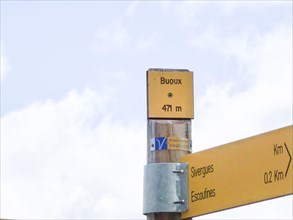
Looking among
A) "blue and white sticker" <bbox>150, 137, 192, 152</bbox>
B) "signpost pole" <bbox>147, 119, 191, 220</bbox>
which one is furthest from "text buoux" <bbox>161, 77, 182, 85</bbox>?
"blue and white sticker" <bbox>150, 137, 192, 152</bbox>

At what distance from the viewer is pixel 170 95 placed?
20.4ft

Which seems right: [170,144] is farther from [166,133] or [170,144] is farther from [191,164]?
A: [191,164]

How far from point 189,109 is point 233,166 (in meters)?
0.79

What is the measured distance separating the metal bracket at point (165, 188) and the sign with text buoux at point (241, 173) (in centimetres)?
5

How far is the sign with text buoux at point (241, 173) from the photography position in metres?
5.22

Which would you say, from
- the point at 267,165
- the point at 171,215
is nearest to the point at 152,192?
the point at 171,215

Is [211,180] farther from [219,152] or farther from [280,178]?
[280,178]

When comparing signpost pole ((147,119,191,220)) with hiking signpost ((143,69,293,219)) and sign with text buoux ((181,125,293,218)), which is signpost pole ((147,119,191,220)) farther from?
sign with text buoux ((181,125,293,218))

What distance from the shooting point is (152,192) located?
235 inches

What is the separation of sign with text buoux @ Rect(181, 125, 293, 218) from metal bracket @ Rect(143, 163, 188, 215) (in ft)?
0.17

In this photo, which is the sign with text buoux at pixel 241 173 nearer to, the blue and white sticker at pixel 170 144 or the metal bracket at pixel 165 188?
the metal bracket at pixel 165 188

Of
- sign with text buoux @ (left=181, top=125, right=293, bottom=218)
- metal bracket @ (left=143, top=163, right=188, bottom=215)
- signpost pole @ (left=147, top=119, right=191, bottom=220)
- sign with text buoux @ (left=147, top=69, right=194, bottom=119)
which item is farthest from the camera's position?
sign with text buoux @ (left=147, top=69, right=194, bottom=119)

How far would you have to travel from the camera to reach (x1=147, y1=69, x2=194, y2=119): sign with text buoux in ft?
20.4

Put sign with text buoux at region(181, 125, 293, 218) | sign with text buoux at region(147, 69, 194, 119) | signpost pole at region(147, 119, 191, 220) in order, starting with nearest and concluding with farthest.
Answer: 1. sign with text buoux at region(181, 125, 293, 218)
2. signpost pole at region(147, 119, 191, 220)
3. sign with text buoux at region(147, 69, 194, 119)
